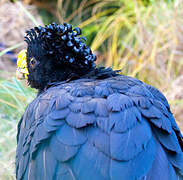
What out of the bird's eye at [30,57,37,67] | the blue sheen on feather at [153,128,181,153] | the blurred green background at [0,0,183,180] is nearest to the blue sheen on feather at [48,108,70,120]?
the blue sheen on feather at [153,128,181,153]

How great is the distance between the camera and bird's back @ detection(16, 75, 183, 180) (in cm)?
176

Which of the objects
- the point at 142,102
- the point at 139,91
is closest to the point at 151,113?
the point at 142,102

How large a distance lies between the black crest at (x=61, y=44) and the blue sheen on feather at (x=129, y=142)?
0.87 meters

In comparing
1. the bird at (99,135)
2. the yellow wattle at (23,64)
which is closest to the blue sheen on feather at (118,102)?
the bird at (99,135)

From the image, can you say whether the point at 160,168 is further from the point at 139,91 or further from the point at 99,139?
the point at 139,91

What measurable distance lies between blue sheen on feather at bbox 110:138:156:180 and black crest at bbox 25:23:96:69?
3.23 ft

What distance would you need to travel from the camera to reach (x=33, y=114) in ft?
7.01

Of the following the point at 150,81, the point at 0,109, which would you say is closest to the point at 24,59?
the point at 0,109

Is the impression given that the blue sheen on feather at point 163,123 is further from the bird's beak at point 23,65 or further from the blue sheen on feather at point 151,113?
the bird's beak at point 23,65

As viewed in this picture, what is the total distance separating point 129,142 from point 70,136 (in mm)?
330

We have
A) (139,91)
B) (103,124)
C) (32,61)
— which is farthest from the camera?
(32,61)

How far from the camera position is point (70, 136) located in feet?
6.10

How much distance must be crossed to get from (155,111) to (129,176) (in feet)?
1.50

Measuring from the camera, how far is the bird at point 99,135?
1763 millimetres
